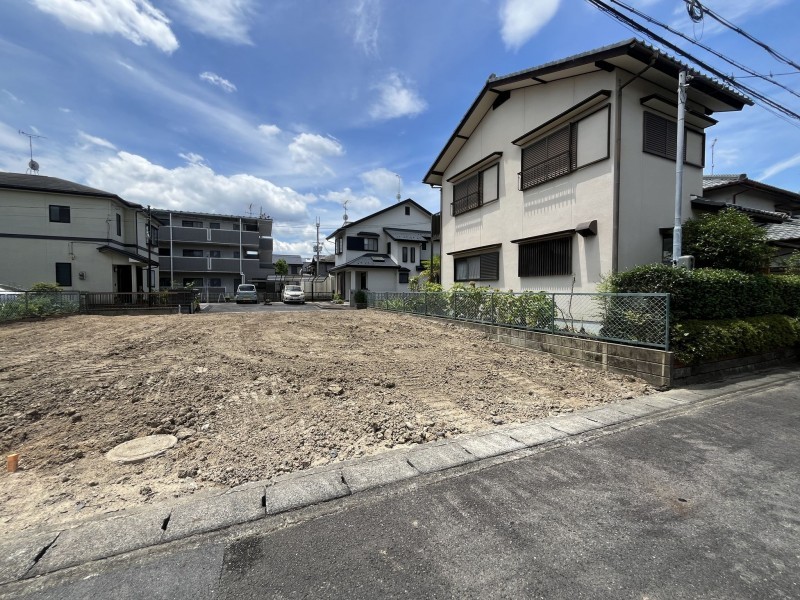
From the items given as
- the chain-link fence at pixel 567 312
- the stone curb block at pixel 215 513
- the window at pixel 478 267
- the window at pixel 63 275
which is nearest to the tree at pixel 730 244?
the chain-link fence at pixel 567 312

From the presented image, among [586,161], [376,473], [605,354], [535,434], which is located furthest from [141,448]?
[586,161]

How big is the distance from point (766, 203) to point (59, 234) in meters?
32.2

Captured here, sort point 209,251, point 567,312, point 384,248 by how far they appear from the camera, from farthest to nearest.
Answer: point 209,251, point 384,248, point 567,312

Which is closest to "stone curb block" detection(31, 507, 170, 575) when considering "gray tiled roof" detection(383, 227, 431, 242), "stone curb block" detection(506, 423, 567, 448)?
"stone curb block" detection(506, 423, 567, 448)

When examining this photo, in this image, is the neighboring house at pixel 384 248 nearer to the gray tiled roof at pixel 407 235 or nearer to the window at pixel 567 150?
the gray tiled roof at pixel 407 235

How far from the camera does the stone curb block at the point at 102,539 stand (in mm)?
1970

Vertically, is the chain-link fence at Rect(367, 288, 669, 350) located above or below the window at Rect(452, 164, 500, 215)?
below

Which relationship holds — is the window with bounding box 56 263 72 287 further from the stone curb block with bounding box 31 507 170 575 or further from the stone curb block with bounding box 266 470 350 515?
the stone curb block with bounding box 266 470 350 515

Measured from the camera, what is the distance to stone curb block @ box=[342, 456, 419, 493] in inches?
108

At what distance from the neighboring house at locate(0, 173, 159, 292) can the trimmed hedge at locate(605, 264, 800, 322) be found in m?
24.0

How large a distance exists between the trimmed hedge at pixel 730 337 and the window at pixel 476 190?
712 cm

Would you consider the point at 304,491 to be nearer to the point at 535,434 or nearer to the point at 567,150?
the point at 535,434

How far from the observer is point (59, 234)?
62.0 feet

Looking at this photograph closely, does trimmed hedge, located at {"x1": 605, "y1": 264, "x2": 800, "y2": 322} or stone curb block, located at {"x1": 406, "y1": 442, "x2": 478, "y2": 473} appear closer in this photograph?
stone curb block, located at {"x1": 406, "y1": 442, "x2": 478, "y2": 473}
